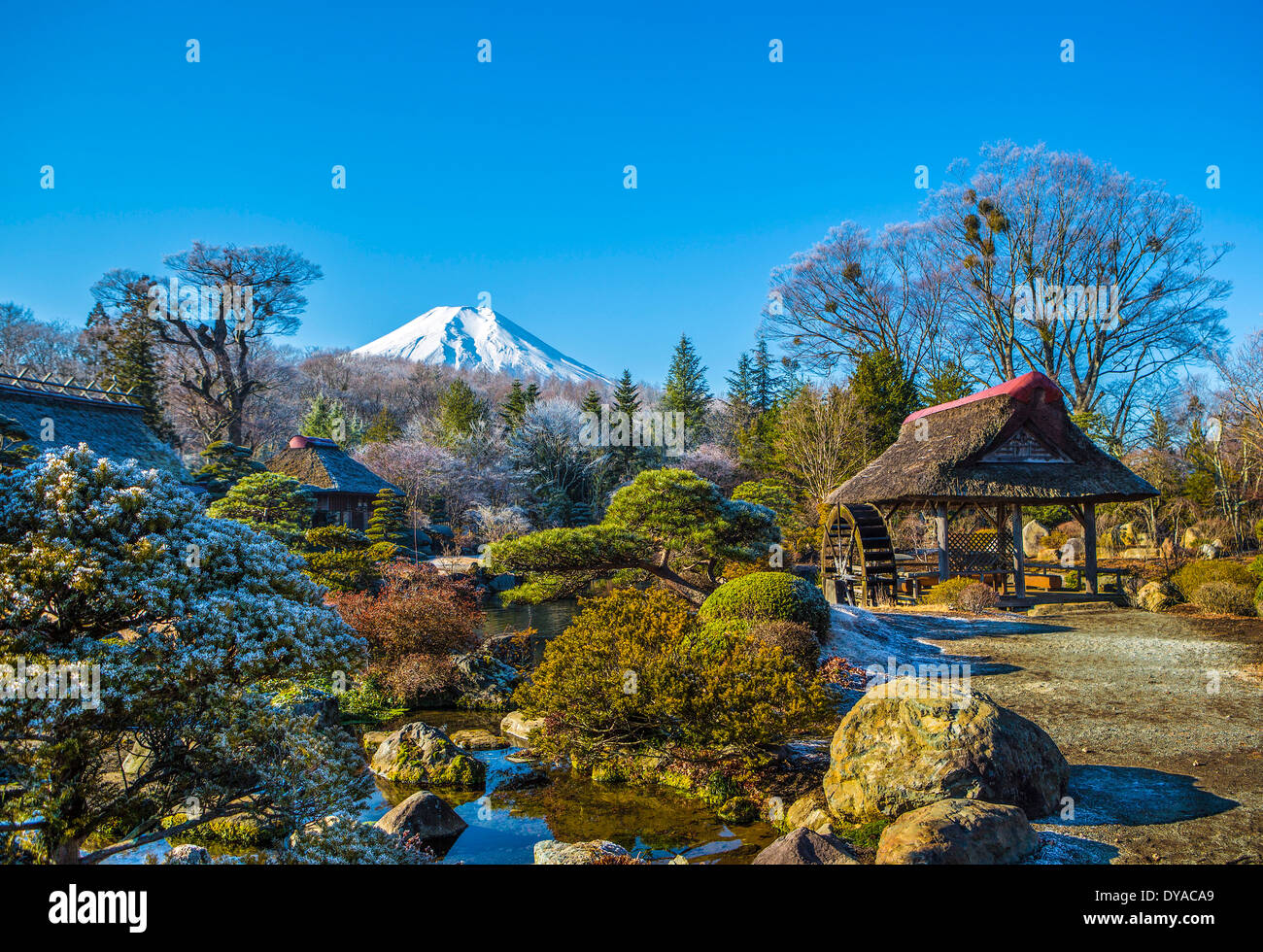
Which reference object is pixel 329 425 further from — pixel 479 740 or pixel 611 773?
pixel 611 773

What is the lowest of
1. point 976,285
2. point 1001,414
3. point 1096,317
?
→ point 1001,414

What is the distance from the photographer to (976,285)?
3148 centimetres

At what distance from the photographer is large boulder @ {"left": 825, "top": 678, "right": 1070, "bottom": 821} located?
577 cm

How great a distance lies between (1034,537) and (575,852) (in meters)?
29.1

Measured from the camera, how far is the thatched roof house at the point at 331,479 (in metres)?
29.2

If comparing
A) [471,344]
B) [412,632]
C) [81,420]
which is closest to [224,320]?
[81,420]

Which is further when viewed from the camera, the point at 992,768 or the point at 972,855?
the point at 992,768

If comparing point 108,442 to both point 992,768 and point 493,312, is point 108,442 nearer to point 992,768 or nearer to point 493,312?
point 992,768

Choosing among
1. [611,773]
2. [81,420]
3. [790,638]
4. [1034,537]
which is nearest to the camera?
[611,773]

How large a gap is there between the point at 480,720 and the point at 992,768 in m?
7.15

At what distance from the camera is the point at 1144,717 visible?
328 inches

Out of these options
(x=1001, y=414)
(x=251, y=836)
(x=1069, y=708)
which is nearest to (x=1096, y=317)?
(x=1001, y=414)

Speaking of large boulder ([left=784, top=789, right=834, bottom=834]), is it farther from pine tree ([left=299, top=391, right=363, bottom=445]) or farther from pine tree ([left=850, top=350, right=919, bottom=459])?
pine tree ([left=299, top=391, right=363, bottom=445])

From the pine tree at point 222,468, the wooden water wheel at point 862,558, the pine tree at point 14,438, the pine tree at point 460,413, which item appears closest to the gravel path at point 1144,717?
the wooden water wheel at point 862,558
